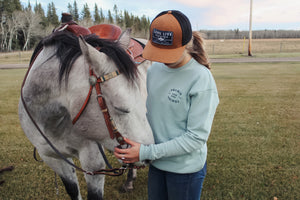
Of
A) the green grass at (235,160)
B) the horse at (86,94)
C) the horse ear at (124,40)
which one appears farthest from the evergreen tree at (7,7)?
the horse ear at (124,40)

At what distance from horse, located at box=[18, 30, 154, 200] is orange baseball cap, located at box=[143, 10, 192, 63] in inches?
10.8

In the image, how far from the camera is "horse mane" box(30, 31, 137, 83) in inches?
58.3

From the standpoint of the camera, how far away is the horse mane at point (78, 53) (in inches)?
58.3

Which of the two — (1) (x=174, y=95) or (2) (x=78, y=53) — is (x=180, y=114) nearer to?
(1) (x=174, y=95)

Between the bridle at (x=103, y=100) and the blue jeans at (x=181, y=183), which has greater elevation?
the bridle at (x=103, y=100)

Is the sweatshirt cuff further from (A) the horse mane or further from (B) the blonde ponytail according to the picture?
(B) the blonde ponytail

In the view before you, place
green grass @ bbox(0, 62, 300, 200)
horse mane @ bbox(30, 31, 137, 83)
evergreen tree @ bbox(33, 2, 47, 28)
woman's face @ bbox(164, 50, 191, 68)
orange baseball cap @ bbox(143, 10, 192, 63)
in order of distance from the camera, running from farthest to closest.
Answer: evergreen tree @ bbox(33, 2, 47, 28) < green grass @ bbox(0, 62, 300, 200) < horse mane @ bbox(30, 31, 137, 83) < woman's face @ bbox(164, 50, 191, 68) < orange baseball cap @ bbox(143, 10, 192, 63)

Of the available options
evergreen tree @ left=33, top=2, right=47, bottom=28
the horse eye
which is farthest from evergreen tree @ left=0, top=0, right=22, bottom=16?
the horse eye

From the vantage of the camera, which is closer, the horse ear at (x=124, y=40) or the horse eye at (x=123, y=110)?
the horse eye at (x=123, y=110)

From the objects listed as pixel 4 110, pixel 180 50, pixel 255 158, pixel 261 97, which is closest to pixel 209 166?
pixel 255 158

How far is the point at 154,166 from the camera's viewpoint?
5.54 ft

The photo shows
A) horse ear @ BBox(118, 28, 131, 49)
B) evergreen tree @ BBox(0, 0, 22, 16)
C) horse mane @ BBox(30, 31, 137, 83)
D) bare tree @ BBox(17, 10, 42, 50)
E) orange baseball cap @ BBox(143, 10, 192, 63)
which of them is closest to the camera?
orange baseball cap @ BBox(143, 10, 192, 63)

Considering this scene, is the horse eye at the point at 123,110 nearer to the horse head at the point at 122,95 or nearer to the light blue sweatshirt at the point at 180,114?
the horse head at the point at 122,95

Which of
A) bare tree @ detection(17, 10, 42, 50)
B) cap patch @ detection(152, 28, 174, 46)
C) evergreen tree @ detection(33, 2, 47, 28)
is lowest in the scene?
cap patch @ detection(152, 28, 174, 46)
